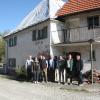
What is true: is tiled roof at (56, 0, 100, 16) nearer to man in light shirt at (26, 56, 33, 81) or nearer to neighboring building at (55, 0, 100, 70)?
neighboring building at (55, 0, 100, 70)

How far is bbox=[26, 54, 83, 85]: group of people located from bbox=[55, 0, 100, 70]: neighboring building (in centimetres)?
202

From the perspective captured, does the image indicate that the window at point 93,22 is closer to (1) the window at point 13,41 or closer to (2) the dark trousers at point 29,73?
(2) the dark trousers at point 29,73

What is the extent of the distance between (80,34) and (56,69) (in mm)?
4241

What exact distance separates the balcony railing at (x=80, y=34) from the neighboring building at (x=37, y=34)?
1140 mm

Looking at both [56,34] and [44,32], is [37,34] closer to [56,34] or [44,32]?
[44,32]

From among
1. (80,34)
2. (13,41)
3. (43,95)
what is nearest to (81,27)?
(80,34)

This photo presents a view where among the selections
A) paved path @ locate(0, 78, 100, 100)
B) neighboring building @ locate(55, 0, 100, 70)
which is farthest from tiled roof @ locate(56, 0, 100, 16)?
paved path @ locate(0, 78, 100, 100)

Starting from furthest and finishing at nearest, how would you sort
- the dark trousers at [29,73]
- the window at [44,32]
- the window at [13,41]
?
the window at [13,41] → the window at [44,32] → the dark trousers at [29,73]

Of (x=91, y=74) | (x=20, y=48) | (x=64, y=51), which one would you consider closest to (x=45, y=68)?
(x=91, y=74)

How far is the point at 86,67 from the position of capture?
23969 millimetres

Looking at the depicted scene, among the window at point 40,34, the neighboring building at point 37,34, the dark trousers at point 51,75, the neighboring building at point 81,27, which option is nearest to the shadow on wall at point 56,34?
the neighboring building at point 37,34

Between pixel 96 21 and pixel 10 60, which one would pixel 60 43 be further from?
pixel 10 60

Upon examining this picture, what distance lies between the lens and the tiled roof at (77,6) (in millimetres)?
24469

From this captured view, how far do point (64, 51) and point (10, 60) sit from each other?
1269cm
